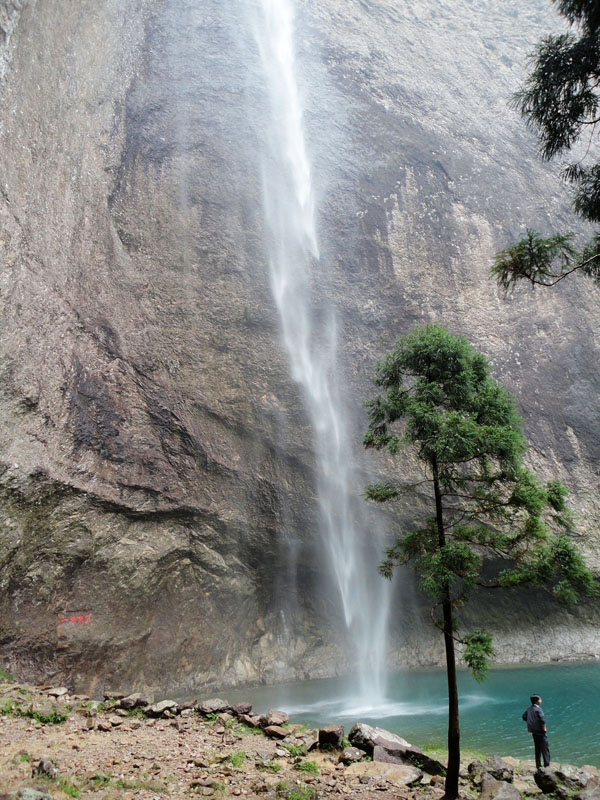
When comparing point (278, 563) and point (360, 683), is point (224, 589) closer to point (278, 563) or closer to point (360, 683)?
point (278, 563)

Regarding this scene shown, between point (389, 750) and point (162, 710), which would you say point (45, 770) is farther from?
point (389, 750)

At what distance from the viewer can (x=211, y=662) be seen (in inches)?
615

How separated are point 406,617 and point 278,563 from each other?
518cm

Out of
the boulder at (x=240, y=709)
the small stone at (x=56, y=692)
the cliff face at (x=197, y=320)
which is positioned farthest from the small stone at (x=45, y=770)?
the cliff face at (x=197, y=320)

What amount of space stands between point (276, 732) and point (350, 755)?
1621 millimetres

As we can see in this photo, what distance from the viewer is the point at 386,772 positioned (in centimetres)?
672

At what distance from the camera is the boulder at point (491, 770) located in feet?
23.3

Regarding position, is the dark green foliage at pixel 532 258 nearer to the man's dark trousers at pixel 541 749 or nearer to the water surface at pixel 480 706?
the man's dark trousers at pixel 541 749

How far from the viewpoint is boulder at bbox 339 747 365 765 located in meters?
7.26

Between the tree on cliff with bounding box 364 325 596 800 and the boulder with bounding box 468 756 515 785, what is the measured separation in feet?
4.67

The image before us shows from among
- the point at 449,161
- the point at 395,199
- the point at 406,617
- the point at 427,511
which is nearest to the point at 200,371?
the point at 427,511

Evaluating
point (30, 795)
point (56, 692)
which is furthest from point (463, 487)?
point (56, 692)

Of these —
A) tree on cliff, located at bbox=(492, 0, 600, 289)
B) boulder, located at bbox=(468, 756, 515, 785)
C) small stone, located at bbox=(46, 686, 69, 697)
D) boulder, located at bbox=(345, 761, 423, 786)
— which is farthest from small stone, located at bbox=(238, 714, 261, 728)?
tree on cliff, located at bbox=(492, 0, 600, 289)

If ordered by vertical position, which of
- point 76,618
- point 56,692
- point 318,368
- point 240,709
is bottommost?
point 240,709
